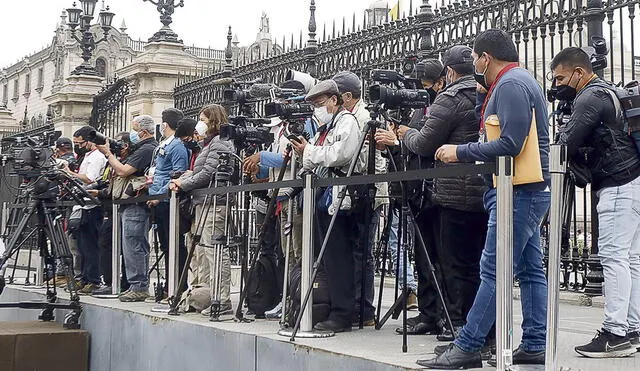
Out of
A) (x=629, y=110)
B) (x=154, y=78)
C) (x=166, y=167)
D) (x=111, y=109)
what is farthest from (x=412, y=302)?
(x=111, y=109)

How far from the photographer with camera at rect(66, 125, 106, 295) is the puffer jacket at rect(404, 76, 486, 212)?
5.68m

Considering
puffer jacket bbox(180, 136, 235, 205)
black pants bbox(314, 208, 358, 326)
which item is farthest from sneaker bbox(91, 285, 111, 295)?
black pants bbox(314, 208, 358, 326)

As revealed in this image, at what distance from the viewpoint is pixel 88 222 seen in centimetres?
1072

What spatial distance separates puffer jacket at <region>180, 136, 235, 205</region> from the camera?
7.80m

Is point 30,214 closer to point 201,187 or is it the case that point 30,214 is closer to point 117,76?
point 201,187

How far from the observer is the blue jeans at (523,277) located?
4.75 metres

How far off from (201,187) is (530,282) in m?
3.64

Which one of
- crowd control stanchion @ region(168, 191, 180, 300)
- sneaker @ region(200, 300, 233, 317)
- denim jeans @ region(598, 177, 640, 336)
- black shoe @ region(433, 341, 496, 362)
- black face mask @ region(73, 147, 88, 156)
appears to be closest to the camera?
black shoe @ region(433, 341, 496, 362)

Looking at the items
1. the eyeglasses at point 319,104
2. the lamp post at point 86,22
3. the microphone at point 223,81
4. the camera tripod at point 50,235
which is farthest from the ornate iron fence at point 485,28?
the lamp post at point 86,22

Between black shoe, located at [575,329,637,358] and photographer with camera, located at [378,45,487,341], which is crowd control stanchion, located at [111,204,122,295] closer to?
photographer with camera, located at [378,45,487,341]

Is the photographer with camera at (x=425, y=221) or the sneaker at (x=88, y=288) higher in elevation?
the photographer with camera at (x=425, y=221)

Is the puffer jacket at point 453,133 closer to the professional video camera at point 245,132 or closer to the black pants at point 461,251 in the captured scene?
the black pants at point 461,251

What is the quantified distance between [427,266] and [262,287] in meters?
1.74

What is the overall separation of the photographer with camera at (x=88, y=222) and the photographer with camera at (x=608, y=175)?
6341mm
